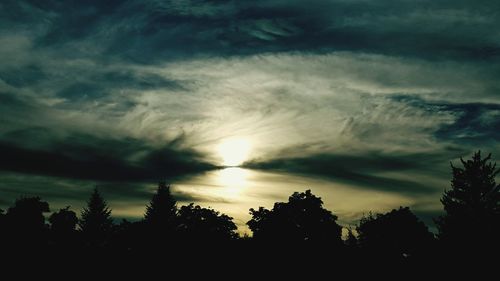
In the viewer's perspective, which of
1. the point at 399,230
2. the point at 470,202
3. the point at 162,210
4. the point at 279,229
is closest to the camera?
the point at 470,202

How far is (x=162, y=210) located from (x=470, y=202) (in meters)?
38.6

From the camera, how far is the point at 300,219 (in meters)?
59.5

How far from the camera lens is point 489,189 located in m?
43.0

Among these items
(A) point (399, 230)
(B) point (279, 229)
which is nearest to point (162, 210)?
(B) point (279, 229)

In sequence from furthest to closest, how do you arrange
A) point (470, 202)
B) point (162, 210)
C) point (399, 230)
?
1. point (399, 230)
2. point (162, 210)
3. point (470, 202)

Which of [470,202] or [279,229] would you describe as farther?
[279,229]

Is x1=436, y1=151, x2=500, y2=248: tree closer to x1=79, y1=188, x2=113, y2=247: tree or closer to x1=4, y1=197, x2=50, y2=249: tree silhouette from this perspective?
x1=4, y1=197, x2=50, y2=249: tree silhouette

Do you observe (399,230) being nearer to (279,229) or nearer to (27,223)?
(279,229)

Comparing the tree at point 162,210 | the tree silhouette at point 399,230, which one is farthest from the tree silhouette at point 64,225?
the tree silhouette at point 399,230

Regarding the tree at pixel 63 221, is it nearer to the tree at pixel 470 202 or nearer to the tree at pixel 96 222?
the tree at pixel 96 222

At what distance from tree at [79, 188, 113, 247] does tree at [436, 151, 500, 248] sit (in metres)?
57.6

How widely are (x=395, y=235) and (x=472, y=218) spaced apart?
28.8m

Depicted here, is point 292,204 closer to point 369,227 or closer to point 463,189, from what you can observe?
point 369,227

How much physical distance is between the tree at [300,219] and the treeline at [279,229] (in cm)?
14
